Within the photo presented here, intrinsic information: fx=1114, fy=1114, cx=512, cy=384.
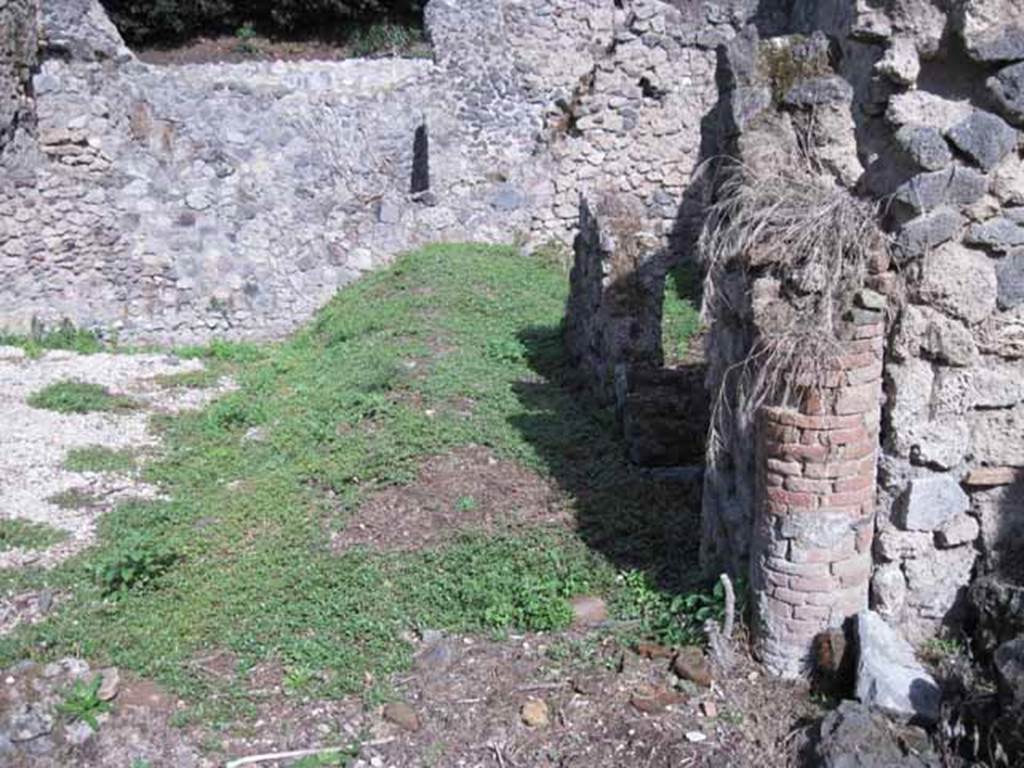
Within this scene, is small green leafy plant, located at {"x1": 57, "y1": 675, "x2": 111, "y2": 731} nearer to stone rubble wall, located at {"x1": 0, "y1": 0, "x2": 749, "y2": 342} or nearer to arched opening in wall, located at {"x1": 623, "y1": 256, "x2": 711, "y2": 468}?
arched opening in wall, located at {"x1": 623, "y1": 256, "x2": 711, "y2": 468}

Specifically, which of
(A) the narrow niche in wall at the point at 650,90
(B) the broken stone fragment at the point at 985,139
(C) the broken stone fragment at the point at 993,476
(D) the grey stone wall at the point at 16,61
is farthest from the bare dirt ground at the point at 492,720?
(A) the narrow niche in wall at the point at 650,90

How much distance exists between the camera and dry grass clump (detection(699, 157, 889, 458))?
4.14 m

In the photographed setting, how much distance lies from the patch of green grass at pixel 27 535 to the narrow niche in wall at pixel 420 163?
21.3ft

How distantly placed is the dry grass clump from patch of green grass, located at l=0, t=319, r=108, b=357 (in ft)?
24.2

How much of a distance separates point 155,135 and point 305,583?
675 centimetres

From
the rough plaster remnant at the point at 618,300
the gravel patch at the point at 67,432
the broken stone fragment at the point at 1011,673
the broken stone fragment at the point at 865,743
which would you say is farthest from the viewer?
the rough plaster remnant at the point at 618,300

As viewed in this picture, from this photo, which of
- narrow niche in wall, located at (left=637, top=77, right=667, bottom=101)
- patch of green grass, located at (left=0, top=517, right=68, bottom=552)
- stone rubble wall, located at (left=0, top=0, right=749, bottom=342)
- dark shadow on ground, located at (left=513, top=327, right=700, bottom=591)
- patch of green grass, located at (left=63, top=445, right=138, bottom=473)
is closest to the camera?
dark shadow on ground, located at (left=513, top=327, right=700, bottom=591)

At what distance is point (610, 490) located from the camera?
614 cm

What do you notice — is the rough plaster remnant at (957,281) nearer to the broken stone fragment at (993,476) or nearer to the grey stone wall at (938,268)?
the grey stone wall at (938,268)

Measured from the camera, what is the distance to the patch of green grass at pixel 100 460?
7.16m

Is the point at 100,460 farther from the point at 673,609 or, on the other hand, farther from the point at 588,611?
the point at 673,609

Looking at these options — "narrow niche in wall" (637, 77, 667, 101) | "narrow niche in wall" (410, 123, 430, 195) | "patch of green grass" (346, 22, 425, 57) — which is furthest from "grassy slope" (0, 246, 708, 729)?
"patch of green grass" (346, 22, 425, 57)

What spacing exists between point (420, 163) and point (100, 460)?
5.82 metres

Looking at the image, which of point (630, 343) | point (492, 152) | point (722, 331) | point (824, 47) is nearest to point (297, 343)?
point (492, 152)
